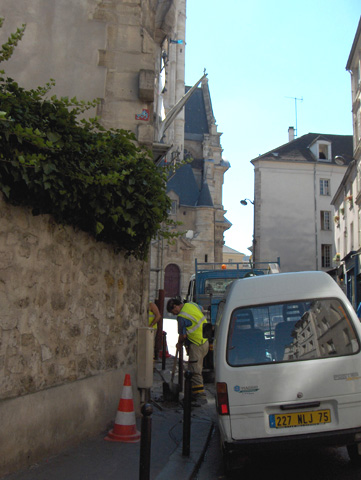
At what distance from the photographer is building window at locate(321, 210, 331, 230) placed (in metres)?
42.5

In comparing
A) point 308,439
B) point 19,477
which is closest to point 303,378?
point 308,439

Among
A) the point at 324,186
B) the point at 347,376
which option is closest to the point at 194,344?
the point at 347,376

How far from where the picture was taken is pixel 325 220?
42.7 m

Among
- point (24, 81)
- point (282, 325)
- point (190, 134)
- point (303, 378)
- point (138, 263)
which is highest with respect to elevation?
point (190, 134)

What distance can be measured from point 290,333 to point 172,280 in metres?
51.2

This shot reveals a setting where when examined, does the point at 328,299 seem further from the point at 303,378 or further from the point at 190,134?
the point at 190,134

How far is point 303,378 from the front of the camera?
15.9 feet

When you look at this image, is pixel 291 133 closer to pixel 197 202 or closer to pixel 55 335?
pixel 197 202

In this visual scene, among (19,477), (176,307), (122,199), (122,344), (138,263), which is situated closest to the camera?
(19,477)

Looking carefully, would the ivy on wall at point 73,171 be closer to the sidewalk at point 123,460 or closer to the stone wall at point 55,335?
the stone wall at point 55,335

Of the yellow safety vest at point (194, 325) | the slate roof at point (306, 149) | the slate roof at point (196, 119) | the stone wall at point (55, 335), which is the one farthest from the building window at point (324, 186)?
the stone wall at point (55, 335)

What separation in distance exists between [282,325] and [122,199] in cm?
215

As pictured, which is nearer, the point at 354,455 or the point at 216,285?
the point at 354,455

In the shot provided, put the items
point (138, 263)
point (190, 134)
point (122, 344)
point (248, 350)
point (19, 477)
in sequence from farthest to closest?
point (190, 134) < point (138, 263) < point (122, 344) < point (248, 350) < point (19, 477)
